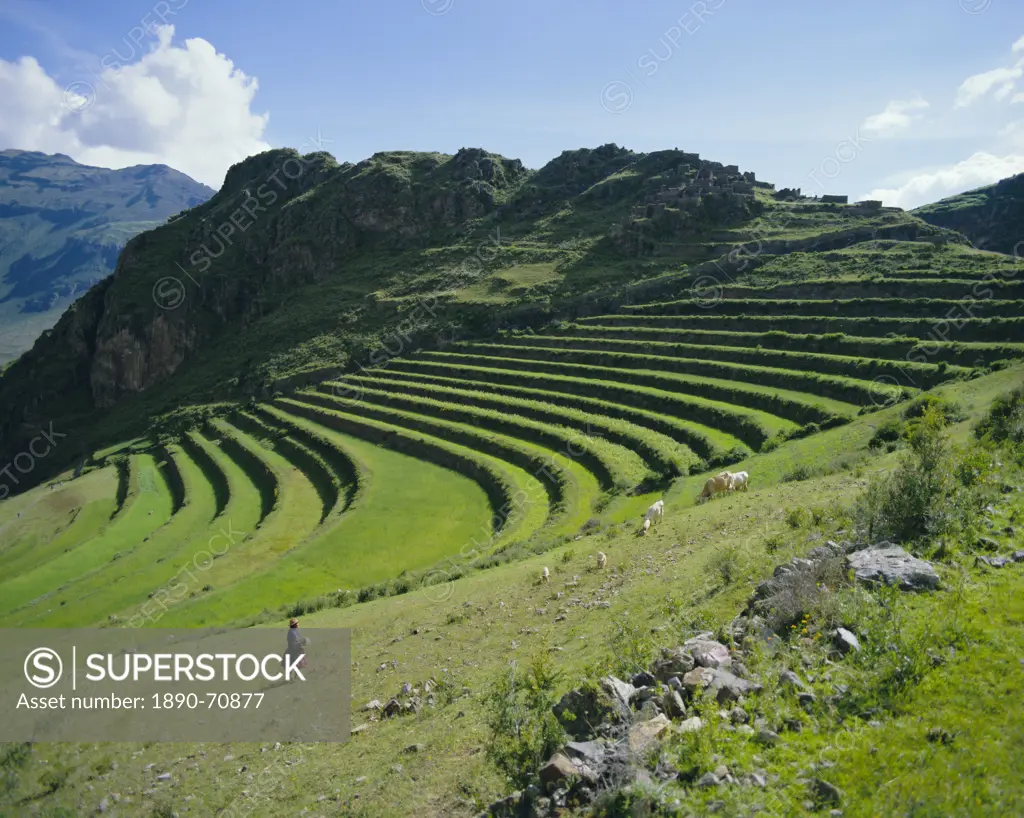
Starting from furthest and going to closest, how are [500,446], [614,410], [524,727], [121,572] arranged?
1. [614,410]
2. [500,446]
3. [121,572]
4. [524,727]

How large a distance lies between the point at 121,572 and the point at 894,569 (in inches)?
1475

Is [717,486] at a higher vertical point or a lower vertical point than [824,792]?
lower

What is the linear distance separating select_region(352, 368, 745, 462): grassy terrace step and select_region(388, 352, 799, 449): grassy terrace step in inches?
17.8

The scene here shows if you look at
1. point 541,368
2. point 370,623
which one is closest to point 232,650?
point 370,623

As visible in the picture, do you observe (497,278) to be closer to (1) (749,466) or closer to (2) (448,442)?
(2) (448,442)

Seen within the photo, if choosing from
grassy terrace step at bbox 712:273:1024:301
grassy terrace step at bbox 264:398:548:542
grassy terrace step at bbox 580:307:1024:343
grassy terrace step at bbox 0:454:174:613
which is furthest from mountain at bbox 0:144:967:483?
grassy terrace step at bbox 0:454:174:613

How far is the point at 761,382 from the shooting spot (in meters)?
41.3

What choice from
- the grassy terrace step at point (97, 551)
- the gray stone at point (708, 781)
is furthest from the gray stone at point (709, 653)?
the grassy terrace step at point (97, 551)

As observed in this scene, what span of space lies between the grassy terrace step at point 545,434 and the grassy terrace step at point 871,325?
2129cm

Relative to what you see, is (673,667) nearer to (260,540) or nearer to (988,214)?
(260,540)

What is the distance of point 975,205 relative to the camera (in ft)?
424

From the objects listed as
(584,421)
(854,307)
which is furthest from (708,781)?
(854,307)

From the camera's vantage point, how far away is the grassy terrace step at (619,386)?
35.2 metres
